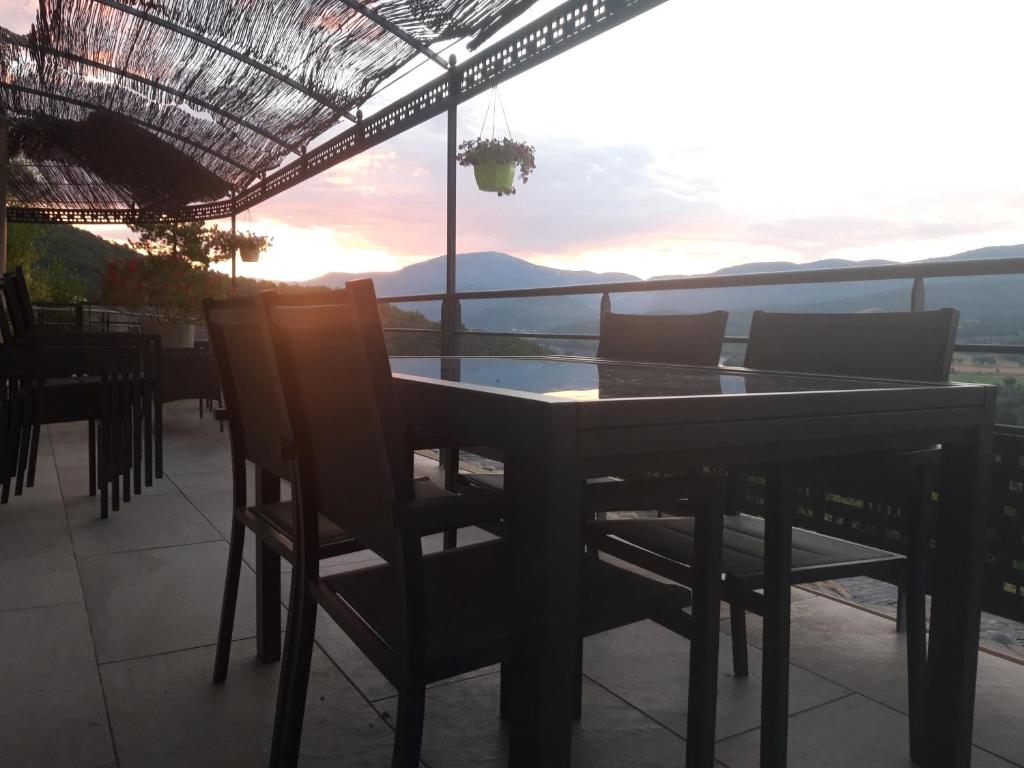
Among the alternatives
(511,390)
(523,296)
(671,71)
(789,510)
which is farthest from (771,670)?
(671,71)

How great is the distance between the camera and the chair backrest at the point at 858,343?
5.05 feet

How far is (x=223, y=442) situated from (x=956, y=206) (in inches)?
530

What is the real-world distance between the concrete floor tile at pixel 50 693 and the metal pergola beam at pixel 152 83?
5675 mm

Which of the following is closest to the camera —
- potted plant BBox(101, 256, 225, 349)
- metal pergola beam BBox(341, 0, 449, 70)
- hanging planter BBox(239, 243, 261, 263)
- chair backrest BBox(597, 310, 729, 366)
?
chair backrest BBox(597, 310, 729, 366)

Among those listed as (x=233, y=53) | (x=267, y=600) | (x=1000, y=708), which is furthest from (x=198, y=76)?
(x=1000, y=708)

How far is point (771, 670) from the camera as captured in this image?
1.18 m

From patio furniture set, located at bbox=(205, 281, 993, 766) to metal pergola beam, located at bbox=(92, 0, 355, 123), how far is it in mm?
4845

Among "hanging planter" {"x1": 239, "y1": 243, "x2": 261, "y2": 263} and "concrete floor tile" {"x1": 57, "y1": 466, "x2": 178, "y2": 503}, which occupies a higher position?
"hanging planter" {"x1": 239, "y1": 243, "x2": 261, "y2": 263}

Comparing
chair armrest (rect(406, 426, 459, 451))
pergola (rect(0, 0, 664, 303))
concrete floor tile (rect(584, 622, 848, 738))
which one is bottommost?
concrete floor tile (rect(584, 622, 848, 738))

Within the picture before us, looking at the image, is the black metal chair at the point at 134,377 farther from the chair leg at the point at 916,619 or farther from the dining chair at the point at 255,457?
the chair leg at the point at 916,619

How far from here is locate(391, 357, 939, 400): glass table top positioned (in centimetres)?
112

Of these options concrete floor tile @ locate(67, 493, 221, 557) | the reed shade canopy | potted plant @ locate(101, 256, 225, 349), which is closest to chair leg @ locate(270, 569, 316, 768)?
concrete floor tile @ locate(67, 493, 221, 557)

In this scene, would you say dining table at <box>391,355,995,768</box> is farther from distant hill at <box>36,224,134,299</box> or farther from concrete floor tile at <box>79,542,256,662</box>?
distant hill at <box>36,224,134,299</box>

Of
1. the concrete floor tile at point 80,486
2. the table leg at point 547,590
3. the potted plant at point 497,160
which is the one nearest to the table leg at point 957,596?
the table leg at point 547,590
